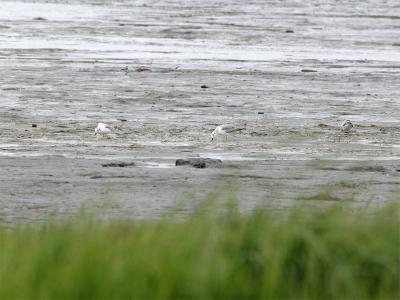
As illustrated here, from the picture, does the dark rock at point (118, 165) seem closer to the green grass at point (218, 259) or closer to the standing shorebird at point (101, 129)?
the standing shorebird at point (101, 129)

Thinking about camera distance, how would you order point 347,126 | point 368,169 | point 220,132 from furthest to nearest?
point 347,126
point 220,132
point 368,169

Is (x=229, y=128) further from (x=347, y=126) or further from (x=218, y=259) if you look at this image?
(x=218, y=259)

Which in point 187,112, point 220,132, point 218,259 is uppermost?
point 218,259

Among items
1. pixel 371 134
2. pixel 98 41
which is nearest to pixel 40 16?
pixel 98 41

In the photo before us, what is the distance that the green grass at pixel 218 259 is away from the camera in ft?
23.9

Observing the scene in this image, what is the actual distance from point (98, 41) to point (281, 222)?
75.8ft

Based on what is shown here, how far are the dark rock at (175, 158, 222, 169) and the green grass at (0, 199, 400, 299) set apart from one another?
6149 mm

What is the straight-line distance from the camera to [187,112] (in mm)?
19594

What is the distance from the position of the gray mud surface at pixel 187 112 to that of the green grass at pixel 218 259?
0.76 meters

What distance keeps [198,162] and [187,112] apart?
4949 mm

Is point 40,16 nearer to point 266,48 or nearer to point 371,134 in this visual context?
point 266,48

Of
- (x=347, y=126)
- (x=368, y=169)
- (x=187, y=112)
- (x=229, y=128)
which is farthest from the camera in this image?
(x=187, y=112)

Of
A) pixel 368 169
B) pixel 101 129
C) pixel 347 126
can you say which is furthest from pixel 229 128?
pixel 368 169

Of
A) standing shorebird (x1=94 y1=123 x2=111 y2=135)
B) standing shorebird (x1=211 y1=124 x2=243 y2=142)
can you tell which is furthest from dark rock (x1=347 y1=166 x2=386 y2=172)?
standing shorebird (x1=94 y1=123 x2=111 y2=135)
